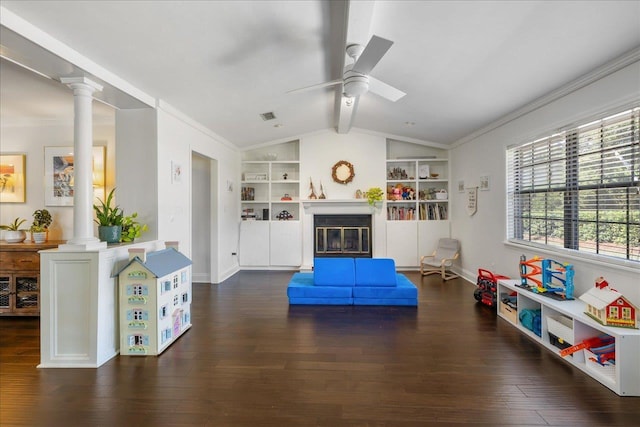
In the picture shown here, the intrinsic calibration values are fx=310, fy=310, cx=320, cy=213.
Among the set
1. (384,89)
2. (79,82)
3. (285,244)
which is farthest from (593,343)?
(285,244)

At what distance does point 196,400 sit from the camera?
7.01 feet

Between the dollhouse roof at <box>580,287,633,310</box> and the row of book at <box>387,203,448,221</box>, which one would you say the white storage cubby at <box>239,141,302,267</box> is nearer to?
the row of book at <box>387,203,448,221</box>

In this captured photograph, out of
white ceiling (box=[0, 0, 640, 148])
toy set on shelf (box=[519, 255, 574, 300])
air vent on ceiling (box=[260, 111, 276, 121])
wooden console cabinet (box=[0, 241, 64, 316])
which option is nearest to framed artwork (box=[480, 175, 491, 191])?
white ceiling (box=[0, 0, 640, 148])

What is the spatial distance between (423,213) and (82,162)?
5799 millimetres

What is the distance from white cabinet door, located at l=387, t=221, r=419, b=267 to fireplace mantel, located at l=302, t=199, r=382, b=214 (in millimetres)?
623

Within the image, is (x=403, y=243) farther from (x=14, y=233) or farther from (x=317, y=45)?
(x=14, y=233)

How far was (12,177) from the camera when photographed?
4.23 metres

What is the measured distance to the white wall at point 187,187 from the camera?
146 inches

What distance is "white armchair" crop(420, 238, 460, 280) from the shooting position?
19.2 ft

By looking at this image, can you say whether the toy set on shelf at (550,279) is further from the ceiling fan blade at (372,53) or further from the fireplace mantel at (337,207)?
the fireplace mantel at (337,207)

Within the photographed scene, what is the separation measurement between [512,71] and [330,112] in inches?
117

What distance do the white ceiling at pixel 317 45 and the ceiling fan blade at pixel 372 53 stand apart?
32cm

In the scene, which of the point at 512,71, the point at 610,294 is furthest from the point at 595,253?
the point at 512,71

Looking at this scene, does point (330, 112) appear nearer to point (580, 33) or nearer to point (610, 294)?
point (580, 33)
